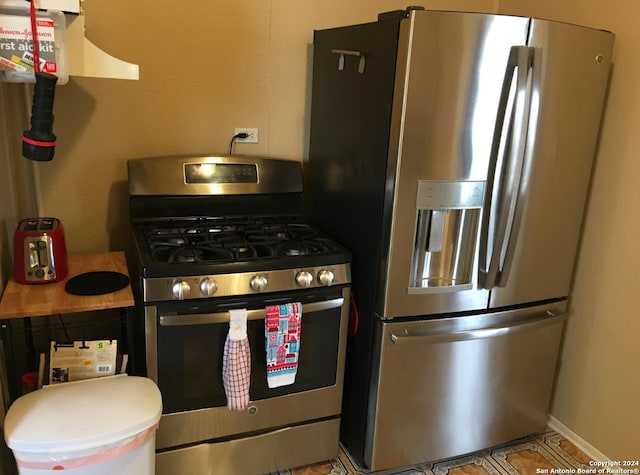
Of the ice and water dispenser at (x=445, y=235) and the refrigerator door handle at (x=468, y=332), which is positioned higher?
the ice and water dispenser at (x=445, y=235)

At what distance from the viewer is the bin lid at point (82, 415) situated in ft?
4.83

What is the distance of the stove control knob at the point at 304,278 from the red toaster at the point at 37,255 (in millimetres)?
790

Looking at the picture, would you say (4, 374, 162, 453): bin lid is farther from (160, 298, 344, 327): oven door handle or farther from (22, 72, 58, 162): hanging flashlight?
(22, 72, 58, 162): hanging flashlight

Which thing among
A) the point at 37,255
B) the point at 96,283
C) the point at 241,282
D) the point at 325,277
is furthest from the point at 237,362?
the point at 37,255

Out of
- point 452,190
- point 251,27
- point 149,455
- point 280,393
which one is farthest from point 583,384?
point 251,27

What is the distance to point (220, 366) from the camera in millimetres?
1878

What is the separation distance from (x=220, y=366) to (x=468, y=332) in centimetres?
90

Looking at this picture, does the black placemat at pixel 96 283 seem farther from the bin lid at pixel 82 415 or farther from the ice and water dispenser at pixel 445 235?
the ice and water dispenser at pixel 445 235

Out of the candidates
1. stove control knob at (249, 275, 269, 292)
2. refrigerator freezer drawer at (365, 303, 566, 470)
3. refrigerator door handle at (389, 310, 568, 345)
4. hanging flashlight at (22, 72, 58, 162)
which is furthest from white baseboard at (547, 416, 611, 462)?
hanging flashlight at (22, 72, 58, 162)

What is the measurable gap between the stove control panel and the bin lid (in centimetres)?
29

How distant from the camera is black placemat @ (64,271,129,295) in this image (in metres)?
1.76

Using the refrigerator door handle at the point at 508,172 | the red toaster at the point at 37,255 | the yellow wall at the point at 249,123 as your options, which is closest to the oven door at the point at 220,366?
the red toaster at the point at 37,255

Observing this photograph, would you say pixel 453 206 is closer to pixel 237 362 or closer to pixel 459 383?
pixel 459 383

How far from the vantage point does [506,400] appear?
2.25 m
